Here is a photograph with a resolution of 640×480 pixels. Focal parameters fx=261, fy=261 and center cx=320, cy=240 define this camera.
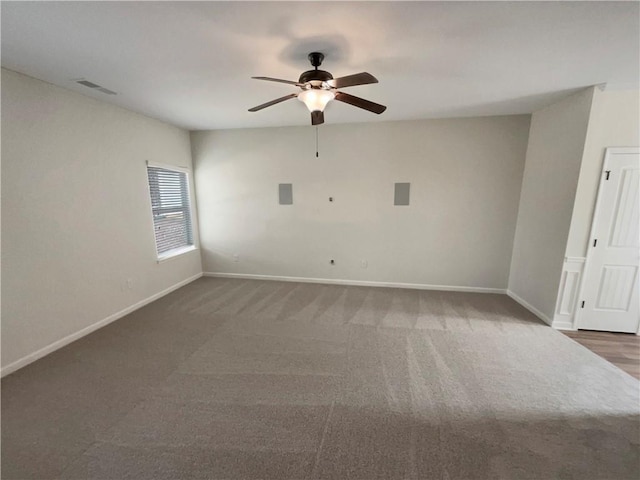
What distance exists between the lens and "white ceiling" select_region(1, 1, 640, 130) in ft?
5.05

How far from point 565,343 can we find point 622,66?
105 inches

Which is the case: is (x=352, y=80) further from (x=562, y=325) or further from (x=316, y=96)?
(x=562, y=325)

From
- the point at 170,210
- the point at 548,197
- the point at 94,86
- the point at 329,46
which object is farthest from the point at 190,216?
the point at 548,197

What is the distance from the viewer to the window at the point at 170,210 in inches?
159

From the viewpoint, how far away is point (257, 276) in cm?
495

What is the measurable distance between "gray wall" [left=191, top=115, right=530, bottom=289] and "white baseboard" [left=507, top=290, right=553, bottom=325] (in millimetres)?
215

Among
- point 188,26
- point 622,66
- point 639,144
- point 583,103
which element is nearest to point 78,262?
point 188,26

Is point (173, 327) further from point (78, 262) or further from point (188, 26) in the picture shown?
point (188, 26)

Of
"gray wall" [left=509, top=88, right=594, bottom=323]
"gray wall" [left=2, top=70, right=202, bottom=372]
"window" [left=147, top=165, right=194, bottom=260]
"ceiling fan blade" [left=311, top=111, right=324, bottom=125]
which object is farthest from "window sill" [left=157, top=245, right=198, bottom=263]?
"gray wall" [left=509, top=88, right=594, bottom=323]

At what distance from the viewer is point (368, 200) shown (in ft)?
14.3

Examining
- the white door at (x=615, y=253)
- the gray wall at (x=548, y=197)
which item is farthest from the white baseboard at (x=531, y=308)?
the white door at (x=615, y=253)

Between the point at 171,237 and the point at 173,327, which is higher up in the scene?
the point at 171,237

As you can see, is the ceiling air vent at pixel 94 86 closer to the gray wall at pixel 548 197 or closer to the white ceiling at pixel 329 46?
the white ceiling at pixel 329 46

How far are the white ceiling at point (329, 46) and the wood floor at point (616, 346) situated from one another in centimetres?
266
